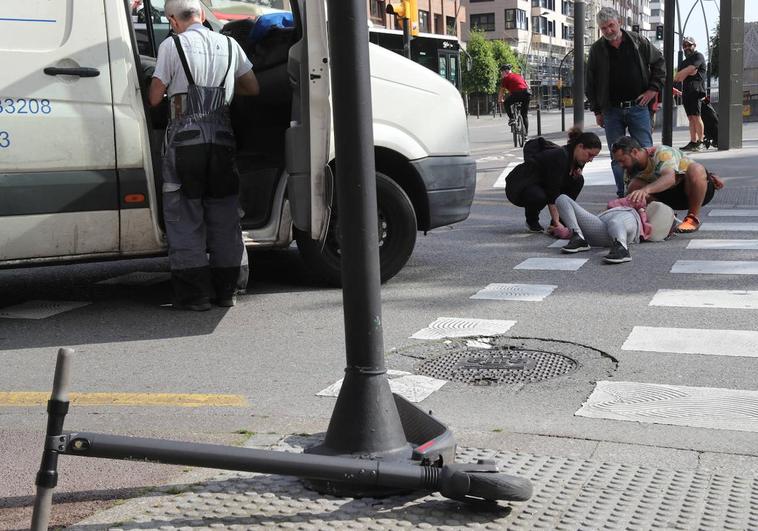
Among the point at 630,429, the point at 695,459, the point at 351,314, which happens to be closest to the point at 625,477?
the point at 695,459

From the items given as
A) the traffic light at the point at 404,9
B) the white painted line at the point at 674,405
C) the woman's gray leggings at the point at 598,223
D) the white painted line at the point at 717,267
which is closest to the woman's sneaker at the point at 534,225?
the woman's gray leggings at the point at 598,223

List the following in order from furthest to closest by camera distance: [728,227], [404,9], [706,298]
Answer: [404,9] < [728,227] < [706,298]

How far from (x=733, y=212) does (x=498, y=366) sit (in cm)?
629

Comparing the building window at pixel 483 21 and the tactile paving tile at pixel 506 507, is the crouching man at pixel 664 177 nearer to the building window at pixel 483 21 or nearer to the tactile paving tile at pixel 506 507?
the tactile paving tile at pixel 506 507

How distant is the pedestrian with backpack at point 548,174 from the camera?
9.01 meters

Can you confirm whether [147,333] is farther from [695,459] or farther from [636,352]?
[695,459]

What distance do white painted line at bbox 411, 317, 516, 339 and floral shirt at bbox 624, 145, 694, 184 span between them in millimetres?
3500

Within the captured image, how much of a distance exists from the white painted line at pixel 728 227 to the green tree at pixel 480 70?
255ft

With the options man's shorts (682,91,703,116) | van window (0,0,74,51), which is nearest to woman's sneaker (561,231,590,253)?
van window (0,0,74,51)

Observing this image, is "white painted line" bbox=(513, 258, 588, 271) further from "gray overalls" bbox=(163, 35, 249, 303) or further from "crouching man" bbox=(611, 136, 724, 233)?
Result: "gray overalls" bbox=(163, 35, 249, 303)

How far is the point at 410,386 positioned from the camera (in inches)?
183

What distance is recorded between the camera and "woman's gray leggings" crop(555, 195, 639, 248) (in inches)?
328

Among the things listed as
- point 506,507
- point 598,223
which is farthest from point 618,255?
point 506,507

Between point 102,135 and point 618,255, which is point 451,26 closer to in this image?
point 618,255
